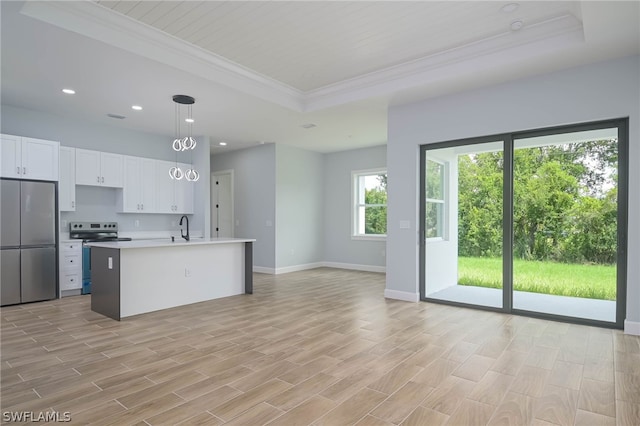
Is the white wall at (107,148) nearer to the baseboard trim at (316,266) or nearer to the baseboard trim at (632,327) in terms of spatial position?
the baseboard trim at (316,266)

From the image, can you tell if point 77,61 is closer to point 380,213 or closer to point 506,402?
point 506,402

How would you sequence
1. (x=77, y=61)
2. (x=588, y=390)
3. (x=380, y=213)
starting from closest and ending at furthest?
(x=588, y=390) < (x=77, y=61) < (x=380, y=213)

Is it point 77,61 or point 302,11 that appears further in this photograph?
point 77,61

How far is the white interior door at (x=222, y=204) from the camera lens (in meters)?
8.81

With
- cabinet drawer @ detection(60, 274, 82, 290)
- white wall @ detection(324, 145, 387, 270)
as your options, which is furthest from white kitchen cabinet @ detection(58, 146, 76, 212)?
white wall @ detection(324, 145, 387, 270)

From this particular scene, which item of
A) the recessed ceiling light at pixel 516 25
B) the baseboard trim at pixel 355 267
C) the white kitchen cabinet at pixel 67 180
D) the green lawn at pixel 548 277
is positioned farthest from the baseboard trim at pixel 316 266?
the recessed ceiling light at pixel 516 25

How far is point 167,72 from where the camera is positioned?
401cm

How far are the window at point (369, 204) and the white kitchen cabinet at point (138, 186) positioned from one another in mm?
4301

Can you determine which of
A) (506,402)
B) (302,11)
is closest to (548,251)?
(506,402)

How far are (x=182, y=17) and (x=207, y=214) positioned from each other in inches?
169

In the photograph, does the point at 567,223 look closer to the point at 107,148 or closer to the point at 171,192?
the point at 171,192

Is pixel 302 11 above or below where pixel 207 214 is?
above

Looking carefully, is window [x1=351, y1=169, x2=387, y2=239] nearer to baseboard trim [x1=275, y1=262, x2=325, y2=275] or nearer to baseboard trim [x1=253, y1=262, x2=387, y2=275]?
baseboard trim [x1=253, y1=262, x2=387, y2=275]

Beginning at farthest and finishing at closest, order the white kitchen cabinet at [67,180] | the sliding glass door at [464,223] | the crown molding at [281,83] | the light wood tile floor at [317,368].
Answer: the white kitchen cabinet at [67,180]
the sliding glass door at [464,223]
the crown molding at [281,83]
the light wood tile floor at [317,368]
